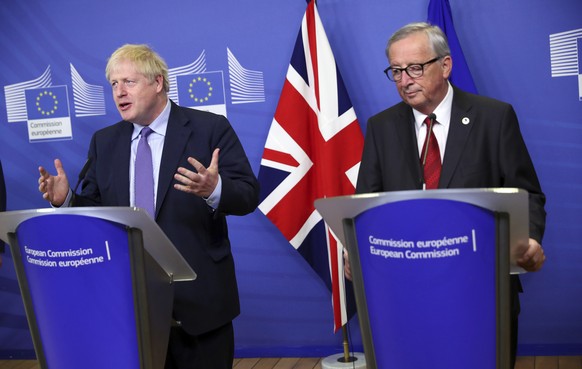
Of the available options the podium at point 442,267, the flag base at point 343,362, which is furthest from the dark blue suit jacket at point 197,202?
the flag base at point 343,362

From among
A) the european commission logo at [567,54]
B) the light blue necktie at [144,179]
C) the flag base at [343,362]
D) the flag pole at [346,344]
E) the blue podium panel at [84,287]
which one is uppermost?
the european commission logo at [567,54]

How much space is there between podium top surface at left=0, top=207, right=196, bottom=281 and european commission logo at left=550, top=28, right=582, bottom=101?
278cm

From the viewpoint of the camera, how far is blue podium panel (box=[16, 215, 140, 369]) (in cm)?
186

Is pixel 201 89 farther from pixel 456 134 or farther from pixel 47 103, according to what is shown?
pixel 456 134

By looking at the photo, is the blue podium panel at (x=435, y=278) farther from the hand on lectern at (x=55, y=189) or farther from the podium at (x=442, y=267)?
the hand on lectern at (x=55, y=189)

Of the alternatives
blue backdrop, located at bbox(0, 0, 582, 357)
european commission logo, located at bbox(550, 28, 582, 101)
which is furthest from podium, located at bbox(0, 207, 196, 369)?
european commission logo, located at bbox(550, 28, 582, 101)

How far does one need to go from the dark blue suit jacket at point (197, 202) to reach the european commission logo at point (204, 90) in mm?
1873

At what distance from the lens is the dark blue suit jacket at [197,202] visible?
8.05 ft

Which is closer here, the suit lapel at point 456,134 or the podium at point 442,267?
the podium at point 442,267

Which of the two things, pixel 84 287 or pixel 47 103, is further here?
pixel 47 103

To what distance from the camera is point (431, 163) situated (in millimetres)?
2391

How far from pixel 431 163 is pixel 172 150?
0.89 metres

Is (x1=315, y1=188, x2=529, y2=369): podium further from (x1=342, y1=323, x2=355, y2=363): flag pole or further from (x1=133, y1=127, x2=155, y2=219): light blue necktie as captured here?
(x1=342, y1=323, x2=355, y2=363): flag pole

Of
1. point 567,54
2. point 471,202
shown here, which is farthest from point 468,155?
point 567,54
